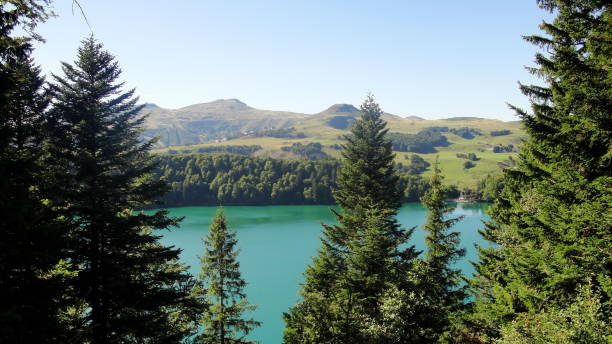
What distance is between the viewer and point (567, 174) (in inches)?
412

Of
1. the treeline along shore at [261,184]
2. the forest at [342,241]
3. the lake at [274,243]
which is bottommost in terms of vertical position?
the lake at [274,243]

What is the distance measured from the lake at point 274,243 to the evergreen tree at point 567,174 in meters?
12.7

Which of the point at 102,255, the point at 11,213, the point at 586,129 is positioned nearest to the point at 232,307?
the point at 102,255

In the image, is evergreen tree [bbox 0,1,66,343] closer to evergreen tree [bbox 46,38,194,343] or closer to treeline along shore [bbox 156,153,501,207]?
evergreen tree [bbox 46,38,194,343]

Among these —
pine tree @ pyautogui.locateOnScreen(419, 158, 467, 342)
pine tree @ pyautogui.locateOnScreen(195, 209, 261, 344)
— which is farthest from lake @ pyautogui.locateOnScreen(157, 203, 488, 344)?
pine tree @ pyautogui.locateOnScreen(195, 209, 261, 344)

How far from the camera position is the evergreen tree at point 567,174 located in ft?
30.6

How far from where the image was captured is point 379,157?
21.2 meters

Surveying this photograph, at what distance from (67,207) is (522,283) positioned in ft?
54.8

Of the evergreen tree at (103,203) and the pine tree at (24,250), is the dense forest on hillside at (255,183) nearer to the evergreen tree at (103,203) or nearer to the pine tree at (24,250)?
the evergreen tree at (103,203)

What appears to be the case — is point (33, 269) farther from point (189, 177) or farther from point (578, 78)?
point (189, 177)

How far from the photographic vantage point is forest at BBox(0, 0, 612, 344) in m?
7.59

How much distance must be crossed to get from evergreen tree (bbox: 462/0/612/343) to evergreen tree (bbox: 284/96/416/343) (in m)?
5.44

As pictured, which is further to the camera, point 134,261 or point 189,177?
point 189,177

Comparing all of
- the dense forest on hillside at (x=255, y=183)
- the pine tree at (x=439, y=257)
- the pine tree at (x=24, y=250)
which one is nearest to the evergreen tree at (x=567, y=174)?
the pine tree at (x=439, y=257)
